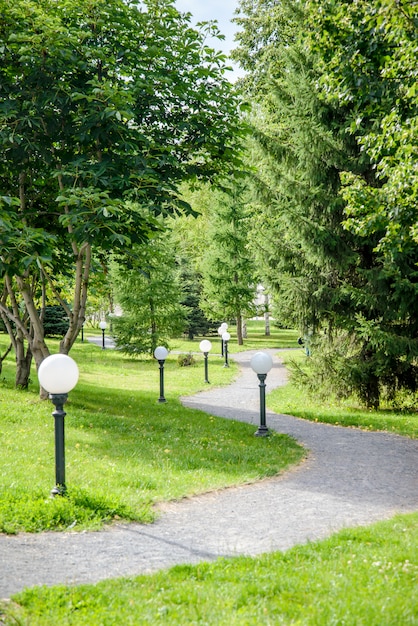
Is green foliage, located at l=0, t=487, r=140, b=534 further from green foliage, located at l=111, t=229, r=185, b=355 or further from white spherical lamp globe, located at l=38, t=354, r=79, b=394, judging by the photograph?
green foliage, located at l=111, t=229, r=185, b=355

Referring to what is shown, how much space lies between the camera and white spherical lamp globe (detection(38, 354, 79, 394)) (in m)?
5.73

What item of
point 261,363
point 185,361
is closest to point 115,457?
point 261,363

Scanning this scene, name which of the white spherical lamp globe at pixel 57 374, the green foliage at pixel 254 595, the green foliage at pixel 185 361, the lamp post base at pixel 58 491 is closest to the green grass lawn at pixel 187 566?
the green foliage at pixel 254 595

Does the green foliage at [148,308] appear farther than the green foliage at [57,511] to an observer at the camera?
Yes

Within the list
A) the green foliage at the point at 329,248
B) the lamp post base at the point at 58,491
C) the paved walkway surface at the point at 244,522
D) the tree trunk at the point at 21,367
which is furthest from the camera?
the tree trunk at the point at 21,367

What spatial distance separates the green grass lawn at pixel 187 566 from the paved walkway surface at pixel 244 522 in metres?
0.28

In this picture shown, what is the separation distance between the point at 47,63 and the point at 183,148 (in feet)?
9.04

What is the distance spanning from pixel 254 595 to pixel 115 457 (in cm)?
434

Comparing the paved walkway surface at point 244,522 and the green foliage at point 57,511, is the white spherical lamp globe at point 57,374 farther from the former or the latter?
the paved walkway surface at point 244,522

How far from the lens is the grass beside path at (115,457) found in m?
5.41

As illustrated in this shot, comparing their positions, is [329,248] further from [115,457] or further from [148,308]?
[148,308]

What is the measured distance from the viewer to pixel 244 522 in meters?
5.40

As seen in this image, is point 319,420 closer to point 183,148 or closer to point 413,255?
point 413,255

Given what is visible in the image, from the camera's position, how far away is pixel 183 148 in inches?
421
